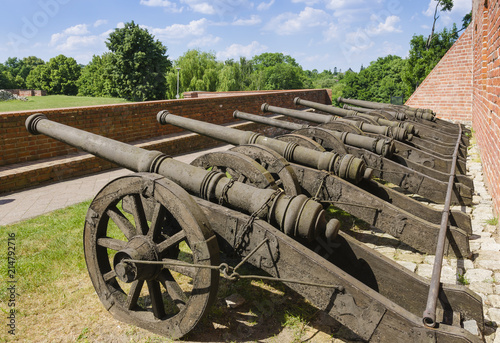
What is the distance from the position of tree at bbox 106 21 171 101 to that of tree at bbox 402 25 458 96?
20.7m

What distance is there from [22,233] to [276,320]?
3.26 metres

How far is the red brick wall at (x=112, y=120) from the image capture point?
21.8ft

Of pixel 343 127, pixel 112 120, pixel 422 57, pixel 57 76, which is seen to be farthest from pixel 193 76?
pixel 343 127

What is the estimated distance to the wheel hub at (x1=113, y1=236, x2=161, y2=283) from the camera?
7.64ft

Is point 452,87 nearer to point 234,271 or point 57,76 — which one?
point 234,271

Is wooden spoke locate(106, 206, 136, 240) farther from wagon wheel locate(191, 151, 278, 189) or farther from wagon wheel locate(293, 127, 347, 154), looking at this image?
wagon wheel locate(293, 127, 347, 154)

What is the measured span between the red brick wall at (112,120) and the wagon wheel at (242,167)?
4796mm

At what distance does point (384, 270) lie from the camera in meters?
2.57

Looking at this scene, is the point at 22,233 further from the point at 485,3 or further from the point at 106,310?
the point at 485,3

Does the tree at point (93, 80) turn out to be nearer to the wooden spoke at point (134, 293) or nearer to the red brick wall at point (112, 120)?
the red brick wall at point (112, 120)

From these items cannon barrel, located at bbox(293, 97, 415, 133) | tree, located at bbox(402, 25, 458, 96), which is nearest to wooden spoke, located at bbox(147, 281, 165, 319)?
cannon barrel, located at bbox(293, 97, 415, 133)

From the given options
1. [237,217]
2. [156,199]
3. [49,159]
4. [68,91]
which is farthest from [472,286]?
[68,91]

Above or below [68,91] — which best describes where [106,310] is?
below

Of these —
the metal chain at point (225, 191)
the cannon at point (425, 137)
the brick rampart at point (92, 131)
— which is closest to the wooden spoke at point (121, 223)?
the metal chain at point (225, 191)
